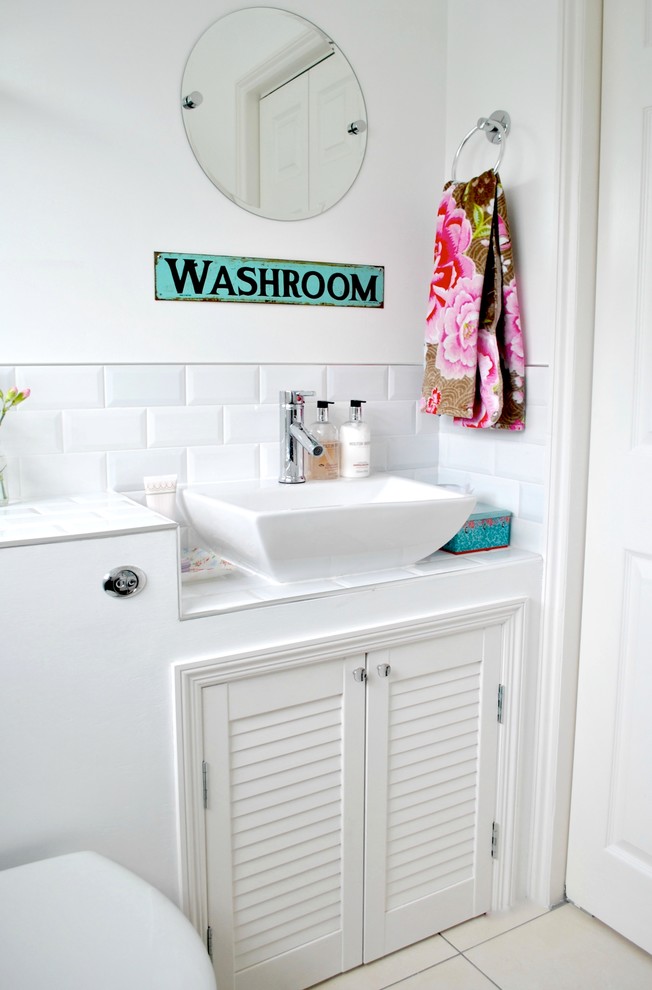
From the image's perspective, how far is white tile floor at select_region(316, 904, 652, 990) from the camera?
5.39 feet

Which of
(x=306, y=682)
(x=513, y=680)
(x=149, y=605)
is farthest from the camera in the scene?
(x=513, y=680)

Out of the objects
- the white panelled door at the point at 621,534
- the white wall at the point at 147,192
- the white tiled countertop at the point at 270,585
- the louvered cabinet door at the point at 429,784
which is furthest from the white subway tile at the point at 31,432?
the white panelled door at the point at 621,534

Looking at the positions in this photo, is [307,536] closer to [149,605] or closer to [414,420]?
[149,605]

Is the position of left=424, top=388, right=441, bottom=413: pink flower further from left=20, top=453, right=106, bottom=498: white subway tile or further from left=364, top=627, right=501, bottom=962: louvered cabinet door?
left=20, top=453, right=106, bottom=498: white subway tile

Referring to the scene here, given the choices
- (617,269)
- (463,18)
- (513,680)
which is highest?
(463,18)

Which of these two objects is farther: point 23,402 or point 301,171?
point 301,171

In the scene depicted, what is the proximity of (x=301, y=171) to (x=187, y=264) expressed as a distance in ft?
1.12

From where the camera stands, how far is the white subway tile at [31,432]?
1551 millimetres

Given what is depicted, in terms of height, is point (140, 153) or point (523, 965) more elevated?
point (140, 153)

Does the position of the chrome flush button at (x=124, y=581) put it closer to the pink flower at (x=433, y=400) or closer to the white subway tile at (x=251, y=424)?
the white subway tile at (x=251, y=424)

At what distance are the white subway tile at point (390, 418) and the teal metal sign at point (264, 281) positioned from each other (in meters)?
0.24

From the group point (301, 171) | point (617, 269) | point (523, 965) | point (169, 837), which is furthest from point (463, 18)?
point (523, 965)

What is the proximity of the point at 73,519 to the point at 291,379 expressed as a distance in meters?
0.65

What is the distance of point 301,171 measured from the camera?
1.79 meters
